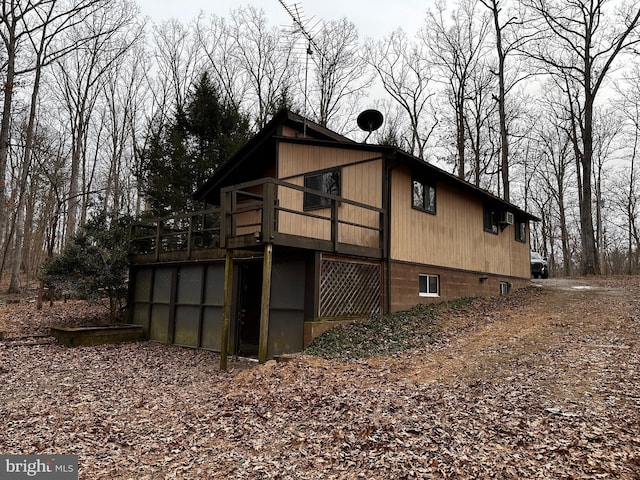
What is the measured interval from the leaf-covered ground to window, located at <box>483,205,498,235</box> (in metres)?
6.03

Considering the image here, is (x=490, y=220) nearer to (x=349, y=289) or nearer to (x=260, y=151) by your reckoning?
(x=349, y=289)

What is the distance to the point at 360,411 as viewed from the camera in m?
5.80

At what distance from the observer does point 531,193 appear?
36.3 m

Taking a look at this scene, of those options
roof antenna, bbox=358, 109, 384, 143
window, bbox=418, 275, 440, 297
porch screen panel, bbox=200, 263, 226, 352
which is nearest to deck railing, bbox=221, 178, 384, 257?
porch screen panel, bbox=200, 263, 226, 352

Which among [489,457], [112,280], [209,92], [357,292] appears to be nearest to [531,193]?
[209,92]

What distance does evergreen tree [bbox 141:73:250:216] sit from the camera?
1950 centimetres

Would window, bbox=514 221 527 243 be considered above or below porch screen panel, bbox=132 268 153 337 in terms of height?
above

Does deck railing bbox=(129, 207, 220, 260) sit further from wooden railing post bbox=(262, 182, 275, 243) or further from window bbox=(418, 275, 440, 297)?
window bbox=(418, 275, 440, 297)

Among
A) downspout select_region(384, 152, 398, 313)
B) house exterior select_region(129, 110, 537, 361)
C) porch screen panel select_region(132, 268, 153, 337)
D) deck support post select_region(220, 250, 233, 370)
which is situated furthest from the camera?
porch screen panel select_region(132, 268, 153, 337)

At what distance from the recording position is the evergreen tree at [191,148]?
64.0 feet

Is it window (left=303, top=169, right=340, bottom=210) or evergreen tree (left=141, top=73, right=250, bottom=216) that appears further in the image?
evergreen tree (left=141, top=73, right=250, bottom=216)

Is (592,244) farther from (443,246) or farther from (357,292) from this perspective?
(357,292)

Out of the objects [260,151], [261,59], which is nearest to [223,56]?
[261,59]

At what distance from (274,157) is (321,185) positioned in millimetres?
2567
